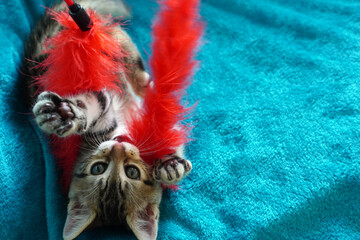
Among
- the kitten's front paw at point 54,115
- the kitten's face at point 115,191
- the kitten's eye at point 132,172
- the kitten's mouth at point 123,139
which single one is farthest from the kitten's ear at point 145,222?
the kitten's front paw at point 54,115

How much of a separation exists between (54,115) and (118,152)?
0.26 meters

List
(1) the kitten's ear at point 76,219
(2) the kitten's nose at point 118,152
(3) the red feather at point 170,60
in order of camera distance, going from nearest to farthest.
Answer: (3) the red feather at point 170,60 < (1) the kitten's ear at point 76,219 < (2) the kitten's nose at point 118,152

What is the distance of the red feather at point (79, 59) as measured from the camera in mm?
874

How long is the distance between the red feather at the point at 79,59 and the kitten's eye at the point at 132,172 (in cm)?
31

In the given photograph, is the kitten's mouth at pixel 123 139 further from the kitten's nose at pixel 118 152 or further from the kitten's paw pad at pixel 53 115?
the kitten's paw pad at pixel 53 115

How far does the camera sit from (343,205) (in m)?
1.07

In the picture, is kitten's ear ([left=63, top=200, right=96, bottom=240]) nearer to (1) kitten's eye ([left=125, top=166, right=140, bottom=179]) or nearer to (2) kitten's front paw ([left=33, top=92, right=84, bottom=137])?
(1) kitten's eye ([left=125, top=166, right=140, bottom=179])

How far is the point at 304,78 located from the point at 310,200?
24.3 inches

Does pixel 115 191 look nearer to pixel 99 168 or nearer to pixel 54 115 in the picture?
pixel 99 168

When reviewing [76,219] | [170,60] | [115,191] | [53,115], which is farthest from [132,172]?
[170,60]

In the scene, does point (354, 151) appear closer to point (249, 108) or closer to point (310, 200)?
point (310, 200)

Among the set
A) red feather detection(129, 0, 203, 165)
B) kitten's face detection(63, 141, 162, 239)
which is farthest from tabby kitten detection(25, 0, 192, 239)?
red feather detection(129, 0, 203, 165)

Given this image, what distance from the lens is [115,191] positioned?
101 centimetres

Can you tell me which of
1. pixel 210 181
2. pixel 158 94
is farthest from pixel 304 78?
pixel 158 94
